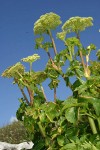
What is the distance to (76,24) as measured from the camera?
6.63 metres

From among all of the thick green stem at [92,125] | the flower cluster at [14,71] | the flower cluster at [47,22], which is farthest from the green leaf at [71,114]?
the flower cluster at [47,22]

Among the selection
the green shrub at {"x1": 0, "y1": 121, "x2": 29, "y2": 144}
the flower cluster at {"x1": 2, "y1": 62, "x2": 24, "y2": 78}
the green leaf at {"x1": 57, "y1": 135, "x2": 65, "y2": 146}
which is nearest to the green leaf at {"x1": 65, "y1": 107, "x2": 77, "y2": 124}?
the green leaf at {"x1": 57, "y1": 135, "x2": 65, "y2": 146}

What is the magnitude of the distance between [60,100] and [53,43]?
0.93 meters

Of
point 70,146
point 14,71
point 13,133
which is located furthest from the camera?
point 13,133

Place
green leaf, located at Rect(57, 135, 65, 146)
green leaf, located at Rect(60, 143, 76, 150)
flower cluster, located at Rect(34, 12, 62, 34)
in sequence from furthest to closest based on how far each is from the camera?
flower cluster, located at Rect(34, 12, 62, 34) → green leaf, located at Rect(57, 135, 65, 146) → green leaf, located at Rect(60, 143, 76, 150)

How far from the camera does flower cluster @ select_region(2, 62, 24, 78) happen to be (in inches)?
268

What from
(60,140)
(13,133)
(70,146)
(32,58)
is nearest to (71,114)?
(70,146)

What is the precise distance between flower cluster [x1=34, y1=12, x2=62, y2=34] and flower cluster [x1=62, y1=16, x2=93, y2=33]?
7.4 inches

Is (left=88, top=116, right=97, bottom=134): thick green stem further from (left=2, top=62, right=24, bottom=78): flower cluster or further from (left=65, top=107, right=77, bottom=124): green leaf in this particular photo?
(left=2, top=62, right=24, bottom=78): flower cluster

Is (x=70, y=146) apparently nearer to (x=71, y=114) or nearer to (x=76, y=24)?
(x=71, y=114)

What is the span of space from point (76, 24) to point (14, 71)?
1225 millimetres

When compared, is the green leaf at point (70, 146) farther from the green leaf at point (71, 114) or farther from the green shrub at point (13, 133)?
the green shrub at point (13, 133)

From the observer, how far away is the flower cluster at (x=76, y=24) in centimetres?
657

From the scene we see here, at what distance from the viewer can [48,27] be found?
22.6 ft
